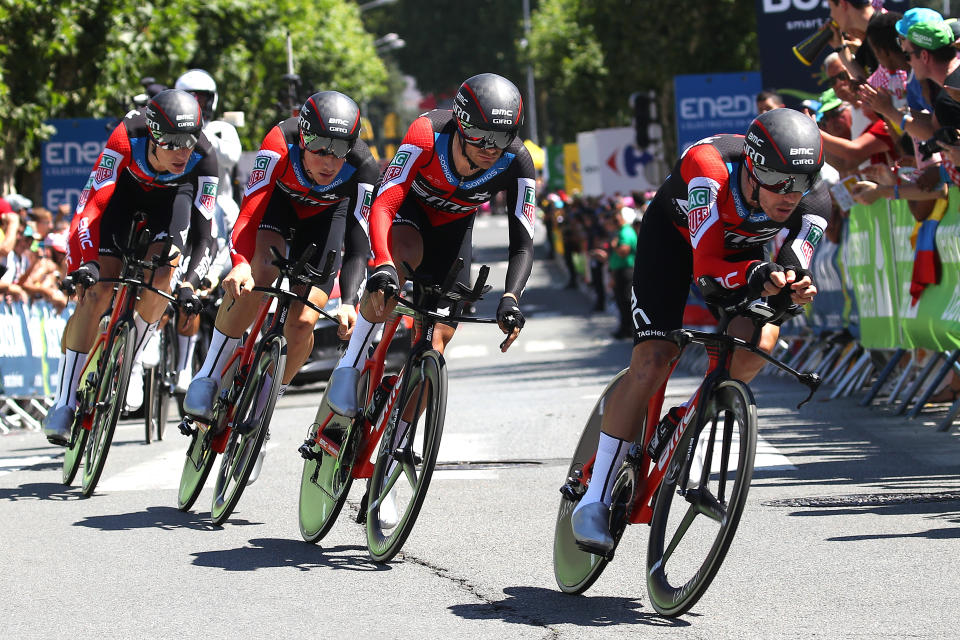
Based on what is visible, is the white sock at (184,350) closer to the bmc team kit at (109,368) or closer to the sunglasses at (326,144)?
the bmc team kit at (109,368)

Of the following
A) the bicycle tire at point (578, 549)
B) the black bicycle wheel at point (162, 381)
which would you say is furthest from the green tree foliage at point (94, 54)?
the bicycle tire at point (578, 549)

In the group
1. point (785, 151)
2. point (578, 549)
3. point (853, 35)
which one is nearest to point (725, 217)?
point (785, 151)

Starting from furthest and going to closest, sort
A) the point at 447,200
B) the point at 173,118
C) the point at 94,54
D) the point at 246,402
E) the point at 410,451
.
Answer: the point at 94,54 → the point at 173,118 → the point at 246,402 → the point at 447,200 → the point at 410,451

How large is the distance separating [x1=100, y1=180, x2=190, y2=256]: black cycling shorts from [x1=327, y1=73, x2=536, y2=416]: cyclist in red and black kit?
2.81 metres

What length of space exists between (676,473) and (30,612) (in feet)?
8.09

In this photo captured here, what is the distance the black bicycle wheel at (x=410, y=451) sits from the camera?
6.71 meters

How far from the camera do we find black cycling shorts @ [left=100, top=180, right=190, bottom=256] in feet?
33.2

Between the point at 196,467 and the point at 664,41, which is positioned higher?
the point at 664,41

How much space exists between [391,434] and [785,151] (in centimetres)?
227

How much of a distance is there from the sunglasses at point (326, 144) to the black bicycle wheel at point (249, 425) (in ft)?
3.00

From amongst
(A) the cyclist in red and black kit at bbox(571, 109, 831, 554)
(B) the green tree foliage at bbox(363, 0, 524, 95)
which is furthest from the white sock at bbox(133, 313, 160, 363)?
(B) the green tree foliage at bbox(363, 0, 524, 95)

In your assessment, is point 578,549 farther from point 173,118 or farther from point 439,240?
point 173,118

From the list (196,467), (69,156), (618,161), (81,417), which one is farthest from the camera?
(618,161)

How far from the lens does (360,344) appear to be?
7543 mm
